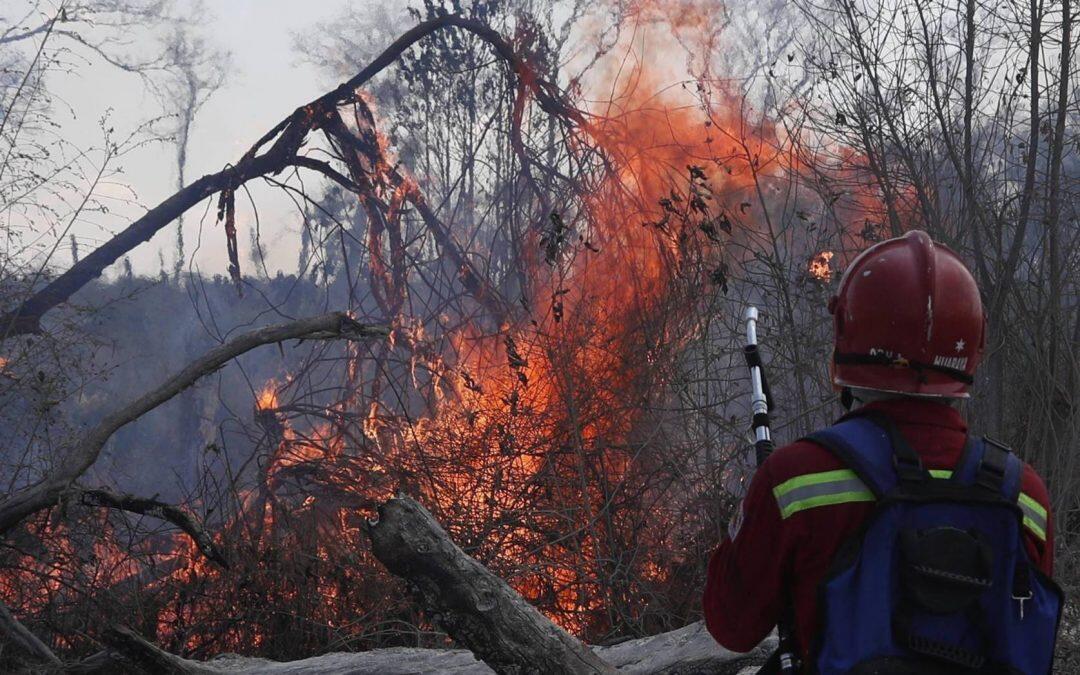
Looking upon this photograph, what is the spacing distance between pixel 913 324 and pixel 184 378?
15.4 ft

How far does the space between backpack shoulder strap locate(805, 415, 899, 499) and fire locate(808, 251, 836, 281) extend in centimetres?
535

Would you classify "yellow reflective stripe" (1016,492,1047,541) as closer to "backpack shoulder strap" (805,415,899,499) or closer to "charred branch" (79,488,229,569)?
"backpack shoulder strap" (805,415,899,499)

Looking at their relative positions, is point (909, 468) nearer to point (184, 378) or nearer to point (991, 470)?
point (991, 470)

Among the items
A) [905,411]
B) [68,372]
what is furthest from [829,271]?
[68,372]

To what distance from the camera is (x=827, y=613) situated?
2125 mm

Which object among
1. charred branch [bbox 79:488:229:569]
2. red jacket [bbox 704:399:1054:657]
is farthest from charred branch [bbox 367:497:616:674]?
charred branch [bbox 79:488:229:569]

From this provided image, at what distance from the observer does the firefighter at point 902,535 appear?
2.10 m

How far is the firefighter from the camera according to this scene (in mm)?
2096

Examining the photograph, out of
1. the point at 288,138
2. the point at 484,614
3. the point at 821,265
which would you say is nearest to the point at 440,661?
the point at 484,614

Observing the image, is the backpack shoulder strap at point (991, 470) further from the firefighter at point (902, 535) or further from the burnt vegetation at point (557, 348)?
the burnt vegetation at point (557, 348)

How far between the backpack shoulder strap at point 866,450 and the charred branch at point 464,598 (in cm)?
198

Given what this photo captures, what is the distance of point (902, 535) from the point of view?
82.1 inches

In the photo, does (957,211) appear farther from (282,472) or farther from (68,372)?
(68,372)

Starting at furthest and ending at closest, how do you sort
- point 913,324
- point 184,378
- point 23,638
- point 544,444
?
point 544,444
point 184,378
point 23,638
point 913,324
